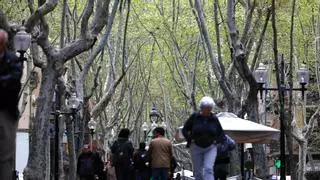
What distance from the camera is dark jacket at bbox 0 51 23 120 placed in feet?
21.7

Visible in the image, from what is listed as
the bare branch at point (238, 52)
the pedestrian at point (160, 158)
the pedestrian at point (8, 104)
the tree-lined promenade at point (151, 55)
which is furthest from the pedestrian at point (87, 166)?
the pedestrian at point (8, 104)

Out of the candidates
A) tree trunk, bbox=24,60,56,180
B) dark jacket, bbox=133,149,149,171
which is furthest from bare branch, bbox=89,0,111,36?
dark jacket, bbox=133,149,149,171

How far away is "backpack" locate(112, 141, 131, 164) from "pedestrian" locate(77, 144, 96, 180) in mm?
1557

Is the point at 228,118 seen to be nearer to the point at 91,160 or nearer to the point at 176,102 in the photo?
the point at 91,160

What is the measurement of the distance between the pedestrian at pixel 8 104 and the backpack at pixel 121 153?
443 inches

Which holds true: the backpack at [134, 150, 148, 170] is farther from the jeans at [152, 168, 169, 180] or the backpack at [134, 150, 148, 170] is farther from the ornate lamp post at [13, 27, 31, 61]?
the ornate lamp post at [13, 27, 31, 61]

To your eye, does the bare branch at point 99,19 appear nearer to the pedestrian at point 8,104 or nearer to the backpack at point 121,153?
the backpack at point 121,153

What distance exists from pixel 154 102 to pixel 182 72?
1039 inches

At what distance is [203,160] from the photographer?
37.5 feet

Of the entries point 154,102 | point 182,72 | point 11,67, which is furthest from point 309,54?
point 11,67

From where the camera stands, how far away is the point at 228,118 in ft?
61.0

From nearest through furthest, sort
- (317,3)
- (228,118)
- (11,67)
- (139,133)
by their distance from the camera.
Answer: (11,67) → (228,118) → (317,3) → (139,133)

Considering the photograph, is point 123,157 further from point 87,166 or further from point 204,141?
point 204,141

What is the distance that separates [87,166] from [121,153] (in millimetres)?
1819
